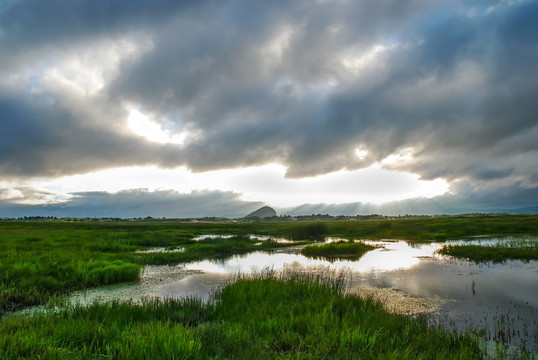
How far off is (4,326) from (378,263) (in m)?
21.8

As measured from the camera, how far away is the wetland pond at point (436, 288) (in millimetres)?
9455

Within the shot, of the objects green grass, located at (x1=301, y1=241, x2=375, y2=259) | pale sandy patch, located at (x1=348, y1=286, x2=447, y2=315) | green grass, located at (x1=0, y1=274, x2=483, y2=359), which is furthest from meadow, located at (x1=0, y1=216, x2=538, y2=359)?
green grass, located at (x1=301, y1=241, x2=375, y2=259)

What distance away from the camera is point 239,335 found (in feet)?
20.6

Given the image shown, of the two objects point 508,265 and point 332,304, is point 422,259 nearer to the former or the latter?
point 508,265

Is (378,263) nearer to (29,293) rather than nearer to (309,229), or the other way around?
(29,293)

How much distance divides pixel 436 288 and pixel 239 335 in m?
12.0

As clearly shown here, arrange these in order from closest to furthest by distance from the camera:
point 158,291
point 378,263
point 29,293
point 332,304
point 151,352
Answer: point 151,352, point 332,304, point 29,293, point 158,291, point 378,263

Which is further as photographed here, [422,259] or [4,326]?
[422,259]

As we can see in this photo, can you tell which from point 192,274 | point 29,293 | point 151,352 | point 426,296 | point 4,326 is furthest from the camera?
point 192,274

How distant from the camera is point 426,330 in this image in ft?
25.5

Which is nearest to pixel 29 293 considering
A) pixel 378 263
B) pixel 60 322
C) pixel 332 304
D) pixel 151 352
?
pixel 60 322

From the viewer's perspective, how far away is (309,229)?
57.5m

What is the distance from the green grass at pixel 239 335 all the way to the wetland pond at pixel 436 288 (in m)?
2.23

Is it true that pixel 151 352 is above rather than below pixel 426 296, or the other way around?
above
